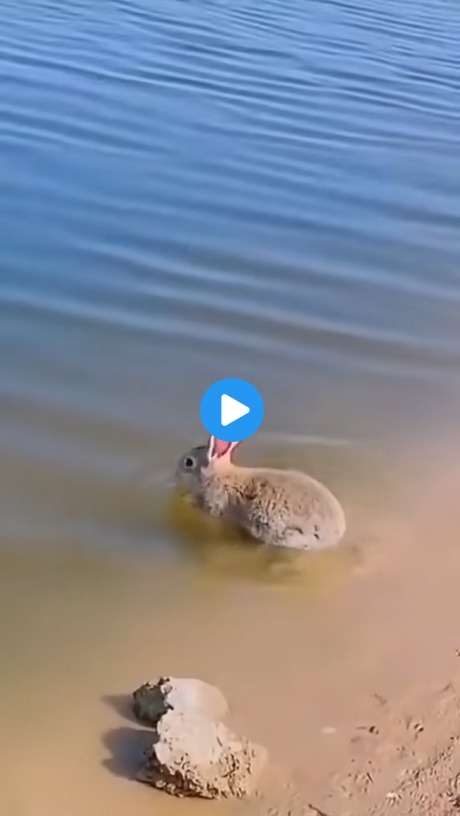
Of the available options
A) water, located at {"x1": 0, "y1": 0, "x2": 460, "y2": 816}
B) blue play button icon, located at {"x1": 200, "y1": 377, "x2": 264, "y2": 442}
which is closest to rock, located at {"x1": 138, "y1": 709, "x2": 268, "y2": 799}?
water, located at {"x1": 0, "y1": 0, "x2": 460, "y2": 816}

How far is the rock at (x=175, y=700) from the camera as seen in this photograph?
3879 mm

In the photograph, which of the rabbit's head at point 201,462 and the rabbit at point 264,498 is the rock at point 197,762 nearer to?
the rabbit at point 264,498

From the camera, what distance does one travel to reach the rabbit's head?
5.27 m

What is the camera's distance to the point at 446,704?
160 inches

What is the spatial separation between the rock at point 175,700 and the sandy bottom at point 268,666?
0.07 meters

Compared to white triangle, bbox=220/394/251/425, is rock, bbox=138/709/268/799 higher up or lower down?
lower down

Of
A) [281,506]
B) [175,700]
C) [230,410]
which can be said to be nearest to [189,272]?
[230,410]

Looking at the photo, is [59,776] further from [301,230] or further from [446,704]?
[301,230]

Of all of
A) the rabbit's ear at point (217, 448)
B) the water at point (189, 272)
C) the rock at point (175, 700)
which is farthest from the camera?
the water at point (189, 272)

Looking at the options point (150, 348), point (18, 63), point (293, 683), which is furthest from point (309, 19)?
point (293, 683)

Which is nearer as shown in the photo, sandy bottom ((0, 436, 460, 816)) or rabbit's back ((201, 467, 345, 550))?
sandy bottom ((0, 436, 460, 816))

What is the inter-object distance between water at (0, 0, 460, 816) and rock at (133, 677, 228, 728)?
21.6 inches

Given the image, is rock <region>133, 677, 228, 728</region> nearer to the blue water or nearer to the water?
the water

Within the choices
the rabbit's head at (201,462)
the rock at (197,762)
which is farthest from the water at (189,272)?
the rock at (197,762)
